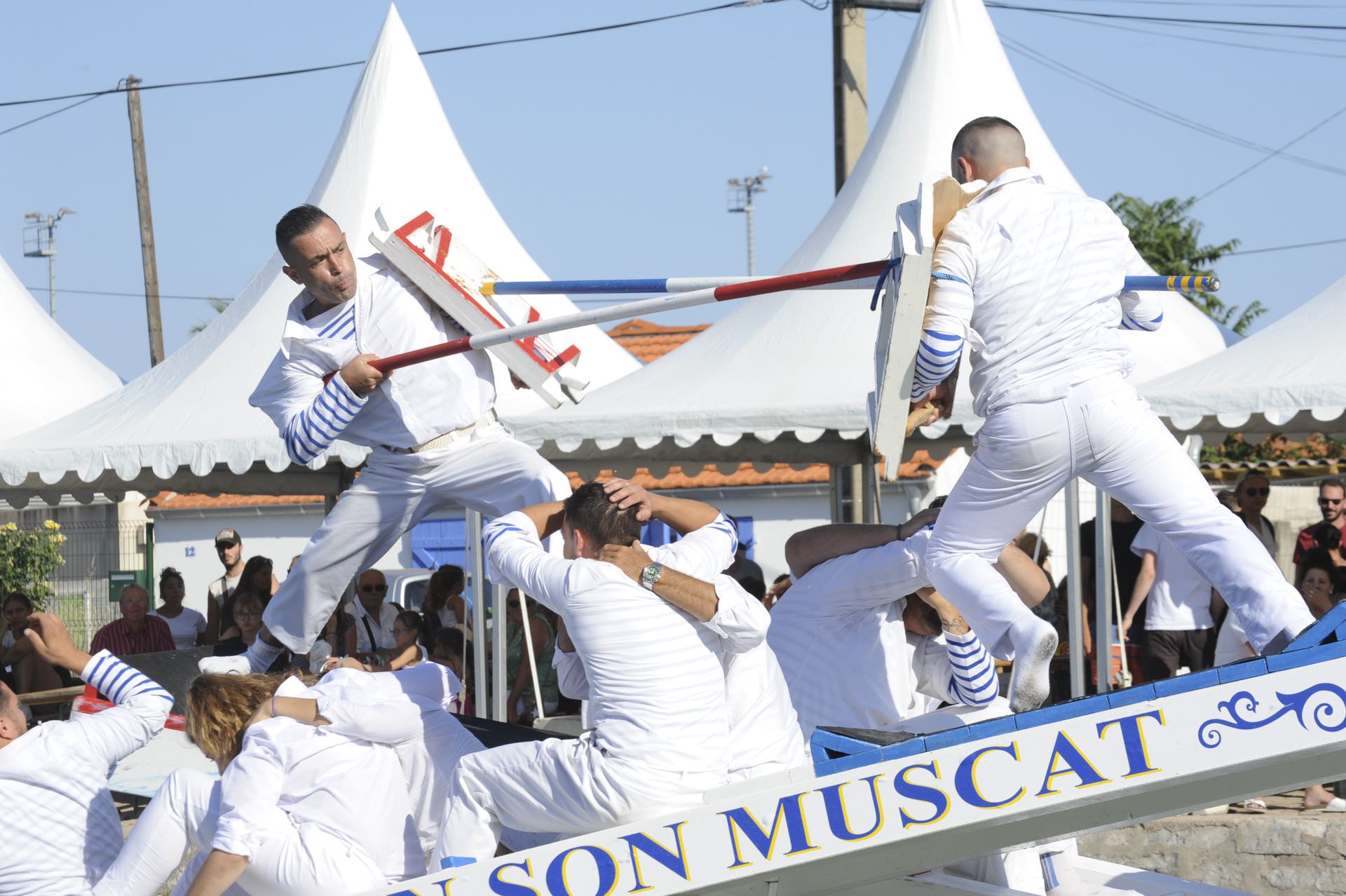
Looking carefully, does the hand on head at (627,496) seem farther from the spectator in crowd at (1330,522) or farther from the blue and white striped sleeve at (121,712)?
the spectator in crowd at (1330,522)

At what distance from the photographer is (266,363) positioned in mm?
9500

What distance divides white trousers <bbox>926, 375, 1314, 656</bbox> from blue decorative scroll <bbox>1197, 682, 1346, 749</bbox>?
1.15 feet

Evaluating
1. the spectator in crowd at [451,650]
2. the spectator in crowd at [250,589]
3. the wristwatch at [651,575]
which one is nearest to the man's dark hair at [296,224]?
the wristwatch at [651,575]

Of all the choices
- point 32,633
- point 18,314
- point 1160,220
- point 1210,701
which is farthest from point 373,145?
point 1160,220

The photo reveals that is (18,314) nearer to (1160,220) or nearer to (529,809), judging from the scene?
(529,809)

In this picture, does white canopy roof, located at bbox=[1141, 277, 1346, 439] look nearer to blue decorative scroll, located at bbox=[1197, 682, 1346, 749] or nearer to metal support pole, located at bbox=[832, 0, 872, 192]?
blue decorative scroll, located at bbox=[1197, 682, 1346, 749]

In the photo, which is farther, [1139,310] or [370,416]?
[370,416]

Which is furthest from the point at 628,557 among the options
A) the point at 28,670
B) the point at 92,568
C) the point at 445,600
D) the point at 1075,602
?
the point at 92,568

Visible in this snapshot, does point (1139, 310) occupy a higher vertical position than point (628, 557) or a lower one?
higher

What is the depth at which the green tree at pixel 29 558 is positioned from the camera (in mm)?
20531

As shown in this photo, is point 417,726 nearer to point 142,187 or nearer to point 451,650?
point 451,650

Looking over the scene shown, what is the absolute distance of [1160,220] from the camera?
29250 millimetres

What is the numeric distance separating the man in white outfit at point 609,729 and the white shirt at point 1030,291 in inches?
40.2

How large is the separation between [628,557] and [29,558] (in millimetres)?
19007
